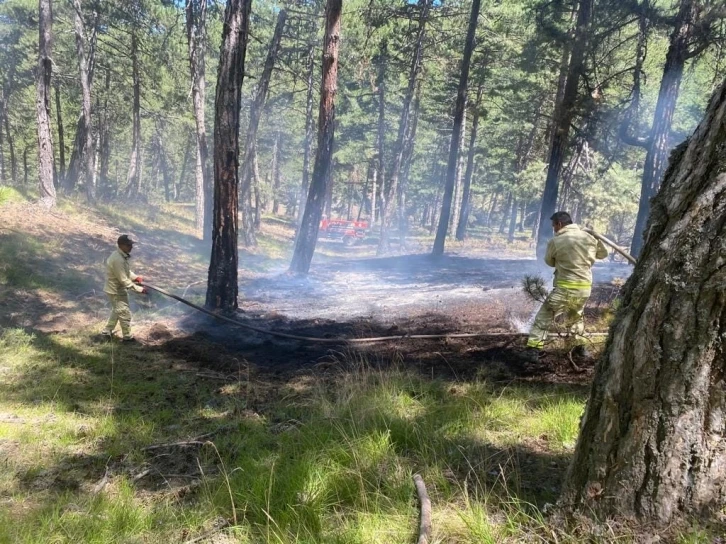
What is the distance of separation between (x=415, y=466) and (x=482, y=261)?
17893 mm

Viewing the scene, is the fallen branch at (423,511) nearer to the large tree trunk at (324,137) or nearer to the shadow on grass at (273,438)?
the shadow on grass at (273,438)

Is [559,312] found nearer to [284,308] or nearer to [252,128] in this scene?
[284,308]

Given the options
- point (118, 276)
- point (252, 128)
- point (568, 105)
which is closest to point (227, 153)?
point (118, 276)

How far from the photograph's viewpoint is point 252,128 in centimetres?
1864

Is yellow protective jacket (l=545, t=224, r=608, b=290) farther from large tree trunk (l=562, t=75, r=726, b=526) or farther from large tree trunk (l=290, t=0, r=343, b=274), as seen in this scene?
large tree trunk (l=290, t=0, r=343, b=274)

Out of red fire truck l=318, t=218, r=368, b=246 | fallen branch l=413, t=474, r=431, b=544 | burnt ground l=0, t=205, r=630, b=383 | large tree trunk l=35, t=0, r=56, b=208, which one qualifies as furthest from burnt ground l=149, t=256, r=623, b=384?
red fire truck l=318, t=218, r=368, b=246

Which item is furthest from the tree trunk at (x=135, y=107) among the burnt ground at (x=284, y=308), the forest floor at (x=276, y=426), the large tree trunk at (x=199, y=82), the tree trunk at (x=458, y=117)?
the forest floor at (x=276, y=426)

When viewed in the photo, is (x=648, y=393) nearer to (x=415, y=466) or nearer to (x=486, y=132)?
(x=415, y=466)

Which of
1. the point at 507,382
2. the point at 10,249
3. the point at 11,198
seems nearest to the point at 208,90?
the point at 11,198

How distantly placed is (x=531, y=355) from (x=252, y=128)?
1636 cm

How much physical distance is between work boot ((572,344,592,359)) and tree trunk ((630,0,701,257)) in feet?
24.4

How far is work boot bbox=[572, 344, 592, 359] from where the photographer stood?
502 centimetres

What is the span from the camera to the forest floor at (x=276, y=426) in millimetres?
2568

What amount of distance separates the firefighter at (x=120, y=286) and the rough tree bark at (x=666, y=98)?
36.1 feet
